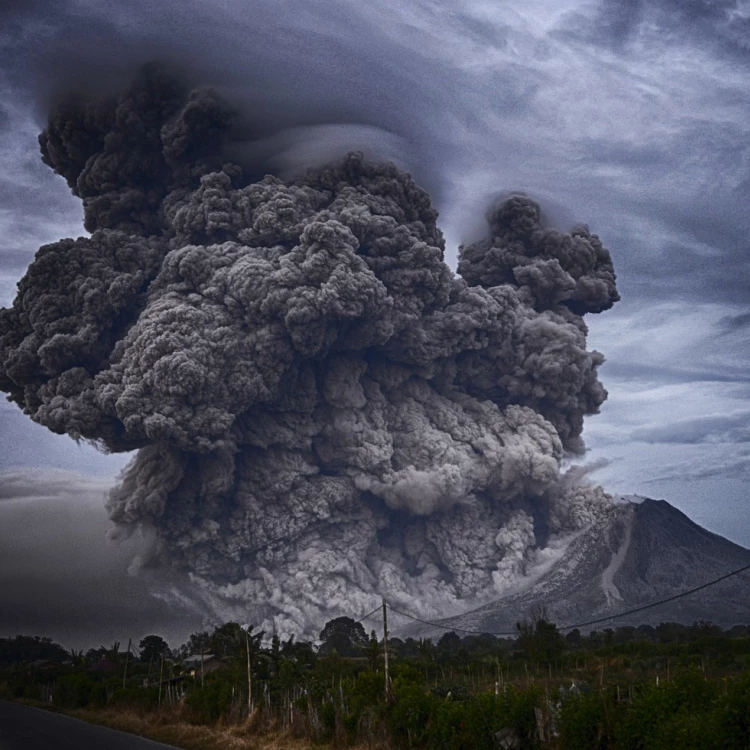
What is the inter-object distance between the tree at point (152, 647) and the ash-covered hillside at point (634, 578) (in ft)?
77.6

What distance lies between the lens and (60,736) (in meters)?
25.1

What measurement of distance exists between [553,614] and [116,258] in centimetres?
6069

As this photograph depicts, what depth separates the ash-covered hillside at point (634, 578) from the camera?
92.8m

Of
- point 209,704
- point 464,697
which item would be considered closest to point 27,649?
point 209,704

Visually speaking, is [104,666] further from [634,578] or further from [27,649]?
[634,578]

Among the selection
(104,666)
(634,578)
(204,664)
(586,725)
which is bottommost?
(586,725)

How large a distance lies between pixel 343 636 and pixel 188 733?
144 ft

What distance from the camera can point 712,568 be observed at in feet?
406

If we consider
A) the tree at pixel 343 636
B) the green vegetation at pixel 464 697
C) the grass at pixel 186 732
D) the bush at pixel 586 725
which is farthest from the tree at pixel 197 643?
the bush at pixel 586 725

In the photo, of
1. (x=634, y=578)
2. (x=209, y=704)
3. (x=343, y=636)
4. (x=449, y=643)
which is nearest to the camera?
(x=209, y=704)

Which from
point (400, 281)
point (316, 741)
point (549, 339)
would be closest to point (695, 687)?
point (316, 741)

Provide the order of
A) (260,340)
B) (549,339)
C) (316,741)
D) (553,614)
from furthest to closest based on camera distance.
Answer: (553,614)
(549,339)
(260,340)
(316,741)

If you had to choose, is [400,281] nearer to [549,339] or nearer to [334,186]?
[334,186]

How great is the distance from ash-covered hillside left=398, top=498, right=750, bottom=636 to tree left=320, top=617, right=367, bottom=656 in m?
12.2
